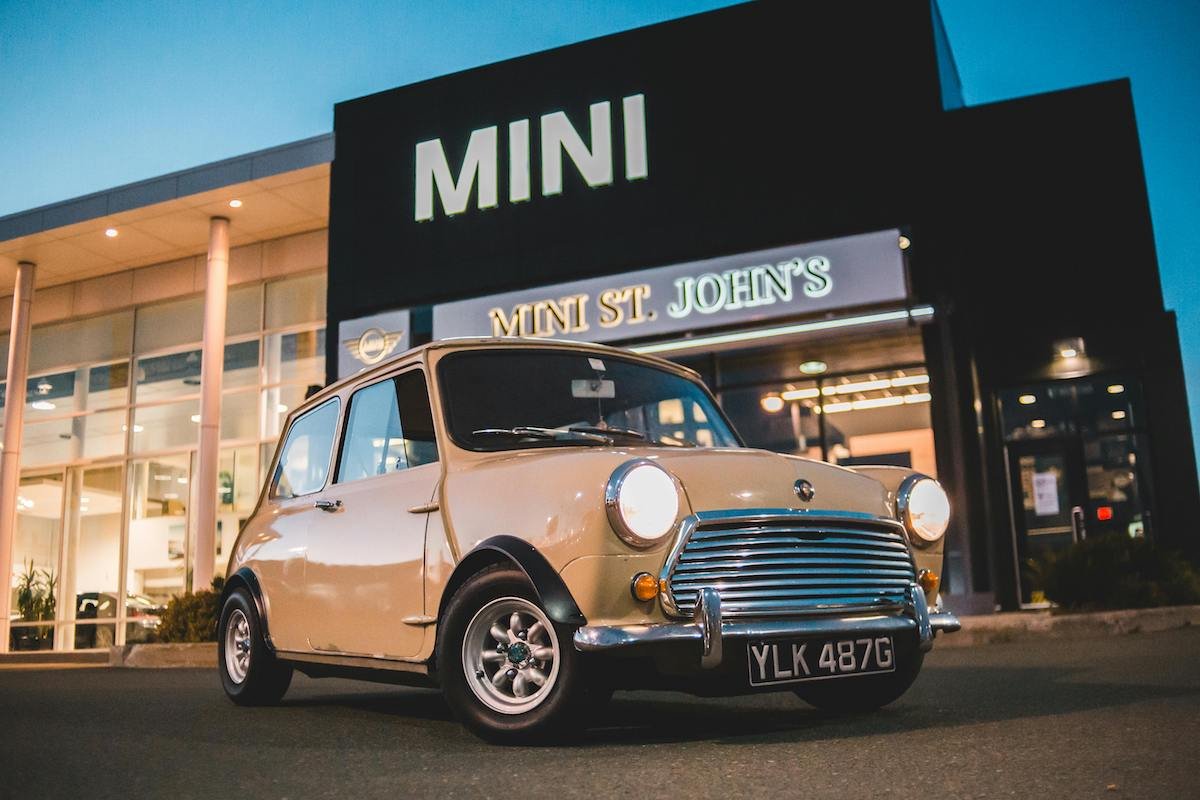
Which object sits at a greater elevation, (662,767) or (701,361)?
(701,361)

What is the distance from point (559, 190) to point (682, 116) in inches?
76.6

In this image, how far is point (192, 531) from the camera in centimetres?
1934

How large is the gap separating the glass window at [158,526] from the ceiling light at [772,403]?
11093mm

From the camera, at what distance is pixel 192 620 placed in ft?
38.8

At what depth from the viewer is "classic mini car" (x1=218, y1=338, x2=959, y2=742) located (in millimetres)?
3613

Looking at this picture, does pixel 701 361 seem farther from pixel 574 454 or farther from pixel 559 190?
Answer: pixel 574 454

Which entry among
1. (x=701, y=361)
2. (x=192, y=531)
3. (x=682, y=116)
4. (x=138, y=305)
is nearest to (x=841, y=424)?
(x=701, y=361)

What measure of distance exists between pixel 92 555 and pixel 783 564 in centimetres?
1942

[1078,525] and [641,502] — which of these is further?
[1078,525]

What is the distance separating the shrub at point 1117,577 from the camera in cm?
1070

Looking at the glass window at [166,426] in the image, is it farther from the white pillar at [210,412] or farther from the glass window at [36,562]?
the white pillar at [210,412]

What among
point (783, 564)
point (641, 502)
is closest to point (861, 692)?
point (783, 564)

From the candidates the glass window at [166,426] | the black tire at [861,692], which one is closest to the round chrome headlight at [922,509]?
the black tire at [861,692]

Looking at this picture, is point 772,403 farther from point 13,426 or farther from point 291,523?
point 13,426
